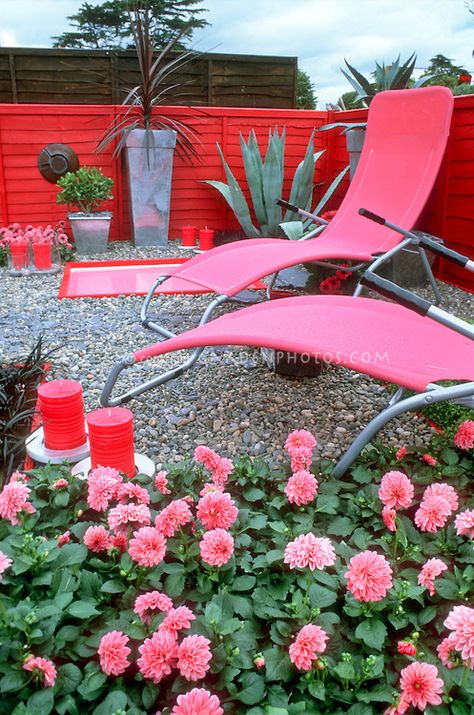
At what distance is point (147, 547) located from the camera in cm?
107

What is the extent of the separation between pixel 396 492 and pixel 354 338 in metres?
0.52

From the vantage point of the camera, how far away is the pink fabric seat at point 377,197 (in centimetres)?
256

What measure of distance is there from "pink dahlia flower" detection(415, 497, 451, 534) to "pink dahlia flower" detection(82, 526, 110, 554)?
588mm

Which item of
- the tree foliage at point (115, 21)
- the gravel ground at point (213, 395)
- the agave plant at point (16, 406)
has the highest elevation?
the tree foliage at point (115, 21)

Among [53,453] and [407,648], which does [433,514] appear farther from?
[53,453]

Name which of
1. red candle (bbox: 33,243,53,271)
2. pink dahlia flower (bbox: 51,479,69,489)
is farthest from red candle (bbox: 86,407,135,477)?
red candle (bbox: 33,243,53,271)

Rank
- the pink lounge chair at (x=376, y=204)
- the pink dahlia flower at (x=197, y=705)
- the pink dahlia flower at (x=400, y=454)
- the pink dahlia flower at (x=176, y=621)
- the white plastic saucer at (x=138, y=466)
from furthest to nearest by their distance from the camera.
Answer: the pink lounge chair at (x=376, y=204) < the white plastic saucer at (x=138, y=466) < the pink dahlia flower at (x=400, y=454) < the pink dahlia flower at (x=176, y=621) < the pink dahlia flower at (x=197, y=705)

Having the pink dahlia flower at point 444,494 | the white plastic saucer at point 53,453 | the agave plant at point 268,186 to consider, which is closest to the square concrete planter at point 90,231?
the agave plant at point 268,186

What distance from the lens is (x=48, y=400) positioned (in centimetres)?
169

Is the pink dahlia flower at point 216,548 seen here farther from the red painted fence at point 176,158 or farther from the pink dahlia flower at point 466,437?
the red painted fence at point 176,158

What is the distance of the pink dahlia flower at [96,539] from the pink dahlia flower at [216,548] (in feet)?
0.63

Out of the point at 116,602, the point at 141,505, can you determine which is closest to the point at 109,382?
the point at 141,505

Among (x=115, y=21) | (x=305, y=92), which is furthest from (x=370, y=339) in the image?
(x=115, y=21)

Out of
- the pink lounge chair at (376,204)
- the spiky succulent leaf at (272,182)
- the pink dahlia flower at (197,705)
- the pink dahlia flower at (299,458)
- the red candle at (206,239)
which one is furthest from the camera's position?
the red candle at (206,239)
